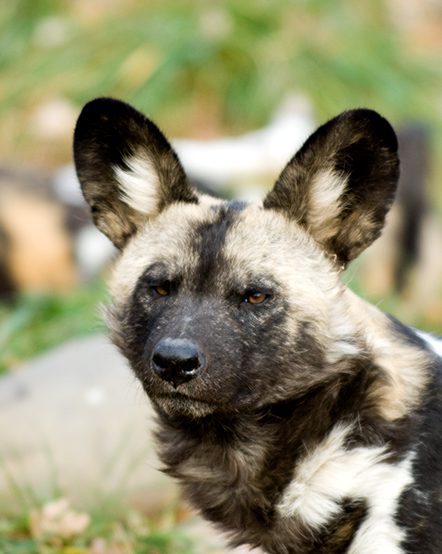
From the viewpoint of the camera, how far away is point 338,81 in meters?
8.99

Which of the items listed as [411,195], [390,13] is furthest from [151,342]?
[390,13]

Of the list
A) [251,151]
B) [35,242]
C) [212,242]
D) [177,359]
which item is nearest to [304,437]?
[177,359]

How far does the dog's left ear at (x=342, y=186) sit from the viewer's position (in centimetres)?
283

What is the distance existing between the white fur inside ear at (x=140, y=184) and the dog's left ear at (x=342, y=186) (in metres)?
0.32

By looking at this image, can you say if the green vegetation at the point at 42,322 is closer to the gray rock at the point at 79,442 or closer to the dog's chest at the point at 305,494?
the gray rock at the point at 79,442

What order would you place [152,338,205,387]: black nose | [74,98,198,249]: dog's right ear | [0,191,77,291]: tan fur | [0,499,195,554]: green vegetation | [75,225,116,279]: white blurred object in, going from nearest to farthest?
[152,338,205,387]: black nose, [74,98,198,249]: dog's right ear, [0,499,195,554]: green vegetation, [75,225,116,279]: white blurred object, [0,191,77,291]: tan fur

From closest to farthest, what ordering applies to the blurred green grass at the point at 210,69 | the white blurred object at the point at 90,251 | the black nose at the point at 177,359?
the black nose at the point at 177,359 → the white blurred object at the point at 90,251 → the blurred green grass at the point at 210,69

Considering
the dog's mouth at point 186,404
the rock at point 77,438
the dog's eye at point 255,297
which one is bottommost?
the rock at point 77,438

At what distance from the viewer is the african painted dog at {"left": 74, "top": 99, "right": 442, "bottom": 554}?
2684mm

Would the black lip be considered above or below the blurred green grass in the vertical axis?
below

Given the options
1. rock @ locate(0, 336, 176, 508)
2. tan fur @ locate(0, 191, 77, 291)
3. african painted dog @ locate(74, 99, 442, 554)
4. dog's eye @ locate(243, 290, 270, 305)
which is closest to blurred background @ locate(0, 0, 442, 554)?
tan fur @ locate(0, 191, 77, 291)

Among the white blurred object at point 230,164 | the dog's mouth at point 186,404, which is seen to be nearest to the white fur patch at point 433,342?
the dog's mouth at point 186,404

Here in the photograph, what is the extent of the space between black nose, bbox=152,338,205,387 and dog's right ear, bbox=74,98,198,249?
1.84 ft

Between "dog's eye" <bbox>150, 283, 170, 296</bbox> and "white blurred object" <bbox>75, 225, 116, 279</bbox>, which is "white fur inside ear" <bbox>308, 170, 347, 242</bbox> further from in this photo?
"white blurred object" <bbox>75, 225, 116, 279</bbox>
